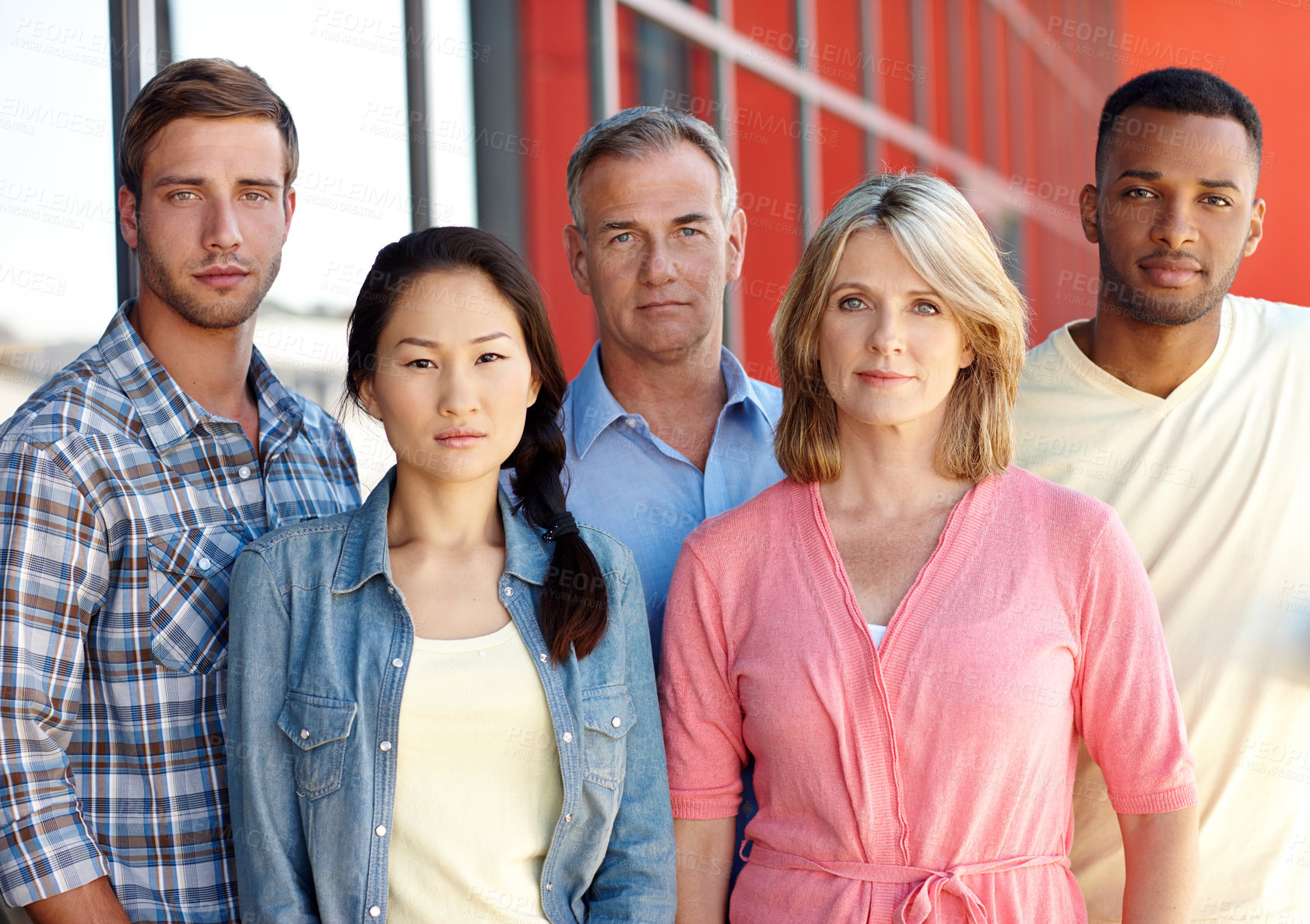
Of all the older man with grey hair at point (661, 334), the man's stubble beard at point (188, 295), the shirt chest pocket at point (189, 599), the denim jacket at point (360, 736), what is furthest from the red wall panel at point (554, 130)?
the denim jacket at point (360, 736)

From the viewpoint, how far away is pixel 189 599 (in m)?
2.10

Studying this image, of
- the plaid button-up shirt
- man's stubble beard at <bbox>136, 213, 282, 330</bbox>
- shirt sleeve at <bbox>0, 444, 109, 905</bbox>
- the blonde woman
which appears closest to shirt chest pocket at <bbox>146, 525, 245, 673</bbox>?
the plaid button-up shirt

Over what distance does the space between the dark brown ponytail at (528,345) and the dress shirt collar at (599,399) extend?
40cm

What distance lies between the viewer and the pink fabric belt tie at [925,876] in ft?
5.94

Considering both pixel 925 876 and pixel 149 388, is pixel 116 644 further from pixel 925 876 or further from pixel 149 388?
pixel 925 876

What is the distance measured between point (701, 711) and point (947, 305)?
0.83m

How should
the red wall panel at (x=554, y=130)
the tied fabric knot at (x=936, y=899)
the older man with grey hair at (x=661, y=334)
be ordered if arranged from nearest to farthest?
the tied fabric knot at (x=936, y=899)
the older man with grey hair at (x=661, y=334)
the red wall panel at (x=554, y=130)

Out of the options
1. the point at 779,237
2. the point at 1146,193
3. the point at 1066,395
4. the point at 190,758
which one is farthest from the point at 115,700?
the point at 779,237

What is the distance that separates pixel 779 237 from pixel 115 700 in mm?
5348

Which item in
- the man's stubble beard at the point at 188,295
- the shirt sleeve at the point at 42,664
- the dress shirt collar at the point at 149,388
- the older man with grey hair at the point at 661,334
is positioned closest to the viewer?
the shirt sleeve at the point at 42,664

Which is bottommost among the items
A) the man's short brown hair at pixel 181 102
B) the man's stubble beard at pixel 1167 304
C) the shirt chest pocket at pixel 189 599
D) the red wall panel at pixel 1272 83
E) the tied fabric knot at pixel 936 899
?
the tied fabric knot at pixel 936 899

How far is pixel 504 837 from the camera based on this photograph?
1846 millimetres

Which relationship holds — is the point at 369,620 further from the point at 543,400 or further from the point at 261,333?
the point at 261,333

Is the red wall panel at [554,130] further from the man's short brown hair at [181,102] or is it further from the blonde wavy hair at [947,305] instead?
the blonde wavy hair at [947,305]
